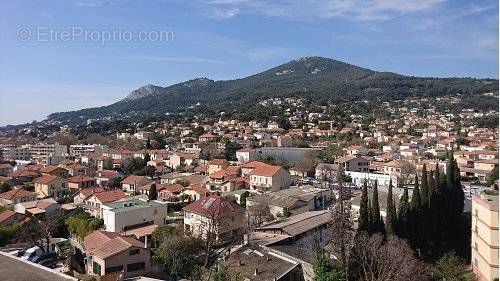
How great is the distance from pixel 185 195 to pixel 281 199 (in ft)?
25.2

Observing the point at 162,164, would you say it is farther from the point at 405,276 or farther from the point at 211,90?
the point at 211,90

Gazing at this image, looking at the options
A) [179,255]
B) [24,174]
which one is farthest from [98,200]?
[24,174]

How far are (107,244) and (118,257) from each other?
1.10m

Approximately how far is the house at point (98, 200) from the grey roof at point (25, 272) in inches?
502

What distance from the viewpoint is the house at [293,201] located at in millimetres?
28156

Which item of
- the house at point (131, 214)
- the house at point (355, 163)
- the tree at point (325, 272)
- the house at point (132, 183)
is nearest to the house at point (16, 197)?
the house at point (132, 183)

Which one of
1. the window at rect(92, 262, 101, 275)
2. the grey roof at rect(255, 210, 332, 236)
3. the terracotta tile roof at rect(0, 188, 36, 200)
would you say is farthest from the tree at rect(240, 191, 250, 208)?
the terracotta tile roof at rect(0, 188, 36, 200)

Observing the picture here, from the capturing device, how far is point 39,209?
29797mm

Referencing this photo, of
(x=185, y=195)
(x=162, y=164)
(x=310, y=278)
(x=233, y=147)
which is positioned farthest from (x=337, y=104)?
(x=310, y=278)

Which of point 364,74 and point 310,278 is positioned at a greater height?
point 364,74

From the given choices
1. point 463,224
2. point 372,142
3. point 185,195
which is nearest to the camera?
point 463,224

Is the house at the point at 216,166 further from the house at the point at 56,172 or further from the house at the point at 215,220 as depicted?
the house at the point at 215,220

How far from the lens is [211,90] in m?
198

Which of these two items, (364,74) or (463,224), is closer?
(463,224)
